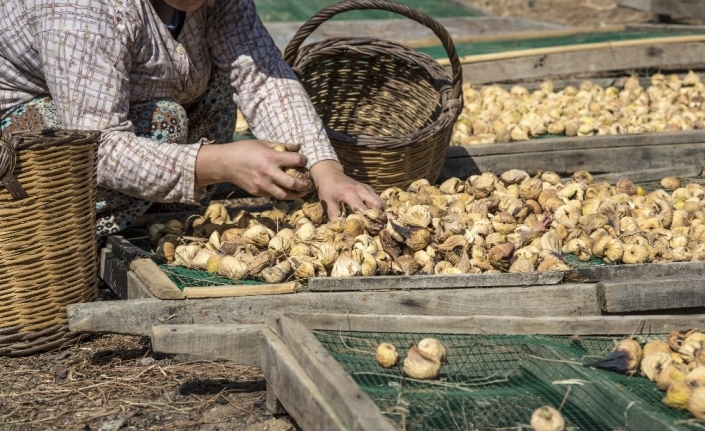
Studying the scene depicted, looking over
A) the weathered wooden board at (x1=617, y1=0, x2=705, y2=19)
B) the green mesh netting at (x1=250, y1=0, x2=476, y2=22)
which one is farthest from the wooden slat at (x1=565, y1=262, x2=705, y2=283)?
the weathered wooden board at (x1=617, y1=0, x2=705, y2=19)

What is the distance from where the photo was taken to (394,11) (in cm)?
334

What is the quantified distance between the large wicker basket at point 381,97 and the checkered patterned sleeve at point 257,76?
1.28 ft

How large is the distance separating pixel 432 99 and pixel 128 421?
6.83 ft

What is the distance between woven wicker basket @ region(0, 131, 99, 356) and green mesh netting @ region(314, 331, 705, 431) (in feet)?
2.69

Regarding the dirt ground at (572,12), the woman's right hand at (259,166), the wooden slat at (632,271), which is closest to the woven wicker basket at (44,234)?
the woman's right hand at (259,166)

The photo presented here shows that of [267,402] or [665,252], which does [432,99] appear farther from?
[267,402]

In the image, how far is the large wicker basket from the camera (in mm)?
3369

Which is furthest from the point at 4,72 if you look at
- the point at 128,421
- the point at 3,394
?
the point at 128,421

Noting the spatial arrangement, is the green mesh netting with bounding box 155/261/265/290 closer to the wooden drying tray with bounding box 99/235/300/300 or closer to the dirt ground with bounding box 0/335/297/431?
the wooden drying tray with bounding box 99/235/300/300

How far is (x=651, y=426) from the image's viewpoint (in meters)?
1.71

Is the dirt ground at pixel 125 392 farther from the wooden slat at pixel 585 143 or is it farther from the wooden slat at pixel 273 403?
the wooden slat at pixel 585 143

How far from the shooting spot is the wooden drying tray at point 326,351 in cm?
165

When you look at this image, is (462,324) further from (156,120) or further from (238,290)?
(156,120)

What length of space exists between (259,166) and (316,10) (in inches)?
202
